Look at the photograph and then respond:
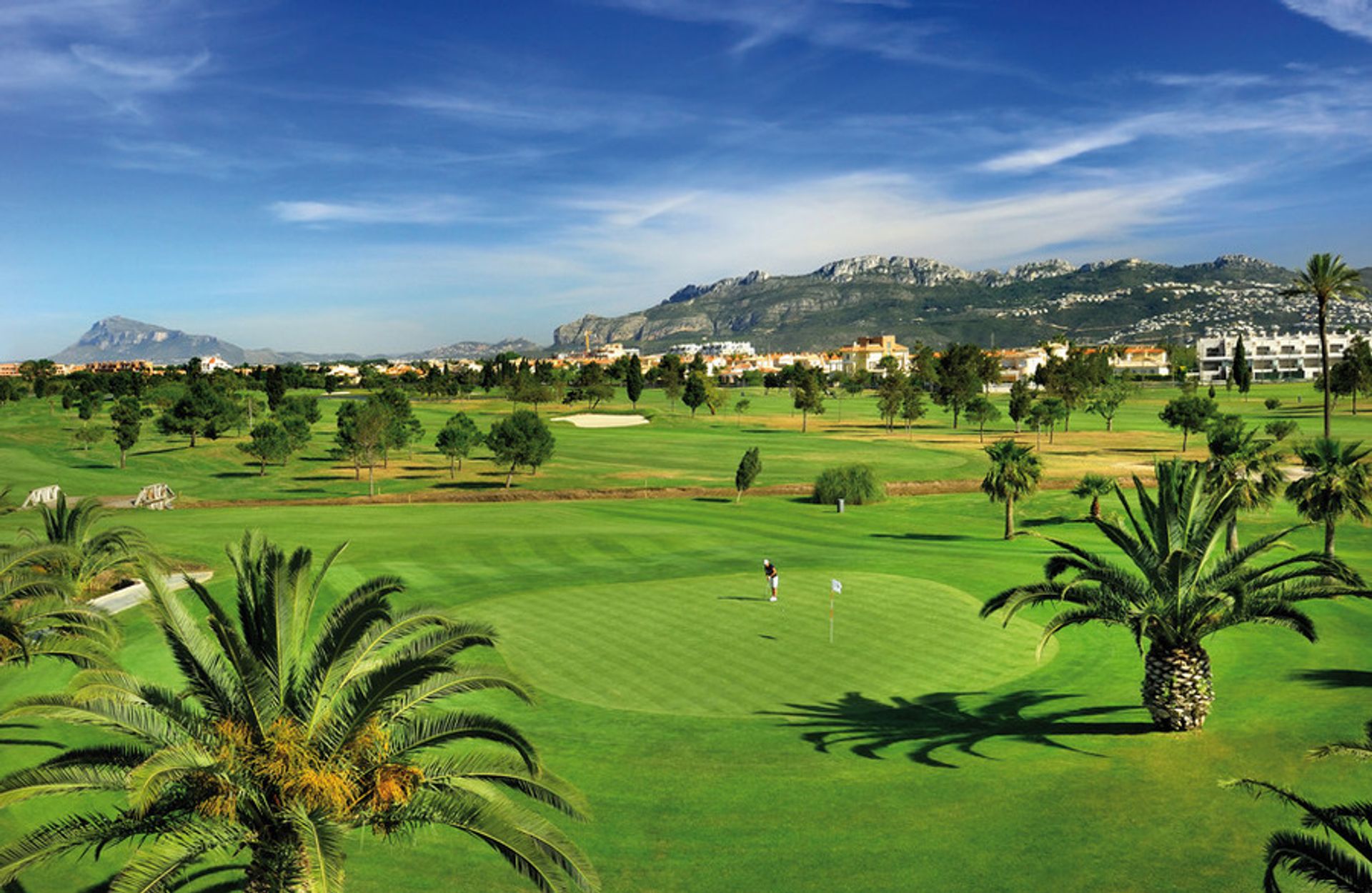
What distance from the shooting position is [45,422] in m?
127

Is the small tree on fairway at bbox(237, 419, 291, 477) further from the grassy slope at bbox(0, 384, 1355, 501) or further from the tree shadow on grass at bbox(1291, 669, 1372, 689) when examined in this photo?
the tree shadow on grass at bbox(1291, 669, 1372, 689)

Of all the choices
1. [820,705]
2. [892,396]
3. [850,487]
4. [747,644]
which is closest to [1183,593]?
[820,705]

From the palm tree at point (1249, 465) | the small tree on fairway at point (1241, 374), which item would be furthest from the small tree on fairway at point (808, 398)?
the palm tree at point (1249, 465)

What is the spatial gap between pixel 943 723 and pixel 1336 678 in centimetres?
1183

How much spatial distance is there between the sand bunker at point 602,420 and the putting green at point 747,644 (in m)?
104

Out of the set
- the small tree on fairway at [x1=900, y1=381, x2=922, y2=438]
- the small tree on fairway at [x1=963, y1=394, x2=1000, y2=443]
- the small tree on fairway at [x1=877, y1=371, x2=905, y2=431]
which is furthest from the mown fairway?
the small tree on fairway at [x1=877, y1=371, x2=905, y2=431]

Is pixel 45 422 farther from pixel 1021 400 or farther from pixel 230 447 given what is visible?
pixel 1021 400

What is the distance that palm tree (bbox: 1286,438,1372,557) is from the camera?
129ft

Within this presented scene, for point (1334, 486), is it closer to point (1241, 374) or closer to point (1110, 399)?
point (1110, 399)

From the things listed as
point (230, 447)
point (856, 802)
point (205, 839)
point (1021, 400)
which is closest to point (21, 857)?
point (205, 839)

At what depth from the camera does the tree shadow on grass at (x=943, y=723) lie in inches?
848

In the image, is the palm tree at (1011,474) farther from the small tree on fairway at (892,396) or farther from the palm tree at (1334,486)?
the small tree on fairway at (892,396)

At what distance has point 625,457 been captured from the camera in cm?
10281

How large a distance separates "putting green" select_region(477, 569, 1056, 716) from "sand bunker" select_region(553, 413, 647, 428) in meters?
104
